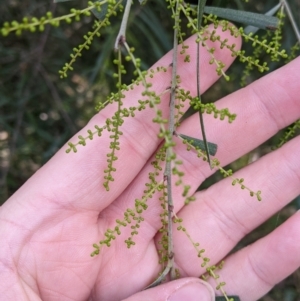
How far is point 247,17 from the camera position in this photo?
48.6 inches

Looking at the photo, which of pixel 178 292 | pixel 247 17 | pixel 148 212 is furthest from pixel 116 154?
pixel 247 17

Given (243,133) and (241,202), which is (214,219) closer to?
(241,202)

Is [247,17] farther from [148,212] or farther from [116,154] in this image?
[148,212]

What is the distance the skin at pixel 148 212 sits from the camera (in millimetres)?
1445

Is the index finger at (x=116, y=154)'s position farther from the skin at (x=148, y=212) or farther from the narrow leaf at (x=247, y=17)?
the narrow leaf at (x=247, y=17)

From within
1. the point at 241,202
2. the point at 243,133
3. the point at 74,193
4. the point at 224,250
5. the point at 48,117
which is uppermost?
the point at 48,117

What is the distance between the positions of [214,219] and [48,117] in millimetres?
906

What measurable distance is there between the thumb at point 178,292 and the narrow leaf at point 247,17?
2.47ft

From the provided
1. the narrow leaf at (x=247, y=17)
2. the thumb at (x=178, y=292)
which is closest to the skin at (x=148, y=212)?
the thumb at (x=178, y=292)

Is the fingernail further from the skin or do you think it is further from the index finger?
the index finger

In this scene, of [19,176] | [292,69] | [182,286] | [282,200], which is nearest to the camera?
[182,286]

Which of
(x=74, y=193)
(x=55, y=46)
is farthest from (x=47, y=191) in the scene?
(x=55, y=46)

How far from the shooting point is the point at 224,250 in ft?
5.59

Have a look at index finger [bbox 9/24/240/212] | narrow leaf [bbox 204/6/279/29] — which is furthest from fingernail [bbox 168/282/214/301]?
narrow leaf [bbox 204/6/279/29]
